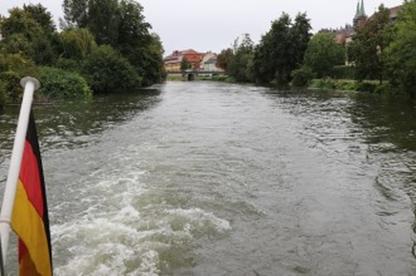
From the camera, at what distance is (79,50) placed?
51.1 m

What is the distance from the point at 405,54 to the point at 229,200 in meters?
30.4

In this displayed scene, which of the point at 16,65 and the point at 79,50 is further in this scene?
the point at 79,50

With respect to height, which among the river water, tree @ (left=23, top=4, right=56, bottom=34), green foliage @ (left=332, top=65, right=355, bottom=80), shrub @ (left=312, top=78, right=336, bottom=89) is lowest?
shrub @ (left=312, top=78, right=336, bottom=89)

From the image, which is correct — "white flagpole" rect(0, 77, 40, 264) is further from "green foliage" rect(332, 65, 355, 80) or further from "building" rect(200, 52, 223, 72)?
"building" rect(200, 52, 223, 72)

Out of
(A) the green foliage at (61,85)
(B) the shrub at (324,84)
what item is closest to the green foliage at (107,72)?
(A) the green foliage at (61,85)

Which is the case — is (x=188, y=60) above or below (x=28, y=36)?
below

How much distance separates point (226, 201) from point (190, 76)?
119m

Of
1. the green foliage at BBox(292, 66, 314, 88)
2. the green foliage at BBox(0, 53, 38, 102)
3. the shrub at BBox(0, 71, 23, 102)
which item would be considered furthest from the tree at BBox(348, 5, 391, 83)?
the shrub at BBox(0, 71, 23, 102)

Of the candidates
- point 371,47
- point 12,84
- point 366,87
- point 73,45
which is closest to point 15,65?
point 12,84

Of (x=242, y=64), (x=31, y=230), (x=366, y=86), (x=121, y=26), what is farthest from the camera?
(x=242, y=64)

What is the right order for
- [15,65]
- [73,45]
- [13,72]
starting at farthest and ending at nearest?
1. [73,45]
2. [15,65]
3. [13,72]

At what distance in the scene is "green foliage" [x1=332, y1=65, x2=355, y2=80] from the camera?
60.6 m

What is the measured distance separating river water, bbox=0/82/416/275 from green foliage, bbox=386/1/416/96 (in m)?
17.0

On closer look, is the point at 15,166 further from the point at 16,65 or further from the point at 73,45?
the point at 73,45
